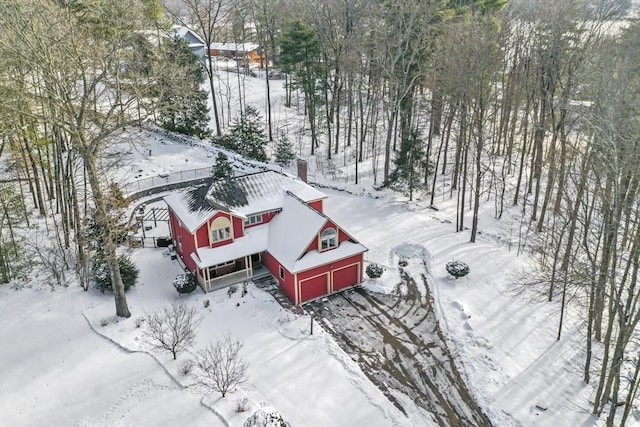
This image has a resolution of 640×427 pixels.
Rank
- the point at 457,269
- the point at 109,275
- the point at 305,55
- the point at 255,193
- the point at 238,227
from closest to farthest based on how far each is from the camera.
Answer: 1. the point at 109,275
2. the point at 238,227
3. the point at 457,269
4. the point at 255,193
5. the point at 305,55

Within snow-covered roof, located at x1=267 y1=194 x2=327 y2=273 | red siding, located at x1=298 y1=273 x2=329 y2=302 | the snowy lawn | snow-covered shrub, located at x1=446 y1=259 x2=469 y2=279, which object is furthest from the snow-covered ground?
snow-covered roof, located at x1=267 y1=194 x2=327 y2=273

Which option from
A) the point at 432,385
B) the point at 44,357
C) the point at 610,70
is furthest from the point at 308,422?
the point at 610,70

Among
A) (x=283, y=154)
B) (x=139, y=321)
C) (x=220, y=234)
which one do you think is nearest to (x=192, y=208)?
(x=220, y=234)

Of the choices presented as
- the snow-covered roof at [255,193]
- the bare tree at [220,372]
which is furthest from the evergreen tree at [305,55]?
the bare tree at [220,372]

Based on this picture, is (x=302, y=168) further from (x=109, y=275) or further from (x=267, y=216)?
(x=109, y=275)

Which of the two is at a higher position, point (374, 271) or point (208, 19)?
point (208, 19)

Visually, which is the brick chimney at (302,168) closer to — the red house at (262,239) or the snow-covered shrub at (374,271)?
the red house at (262,239)

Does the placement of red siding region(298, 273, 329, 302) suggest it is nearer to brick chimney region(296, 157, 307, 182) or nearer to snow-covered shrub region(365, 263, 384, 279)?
snow-covered shrub region(365, 263, 384, 279)
